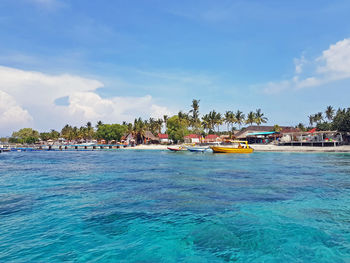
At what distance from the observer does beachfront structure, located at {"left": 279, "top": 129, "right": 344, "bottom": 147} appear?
5325 cm

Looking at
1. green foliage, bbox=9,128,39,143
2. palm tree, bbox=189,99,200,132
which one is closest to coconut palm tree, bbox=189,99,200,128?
palm tree, bbox=189,99,200,132

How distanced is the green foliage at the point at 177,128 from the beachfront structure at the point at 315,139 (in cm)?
3180

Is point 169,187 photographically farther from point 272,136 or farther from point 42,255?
point 272,136

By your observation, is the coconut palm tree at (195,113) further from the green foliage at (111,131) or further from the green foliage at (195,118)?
the green foliage at (111,131)

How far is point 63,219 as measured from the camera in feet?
27.9

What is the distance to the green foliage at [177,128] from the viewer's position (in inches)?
3150

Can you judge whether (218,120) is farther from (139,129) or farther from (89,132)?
(89,132)

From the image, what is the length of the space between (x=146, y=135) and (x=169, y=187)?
81568 millimetres

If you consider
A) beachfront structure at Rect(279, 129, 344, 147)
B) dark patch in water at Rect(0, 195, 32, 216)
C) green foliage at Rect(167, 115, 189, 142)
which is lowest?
dark patch in water at Rect(0, 195, 32, 216)

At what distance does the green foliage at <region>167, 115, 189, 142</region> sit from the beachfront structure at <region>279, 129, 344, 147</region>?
104 feet

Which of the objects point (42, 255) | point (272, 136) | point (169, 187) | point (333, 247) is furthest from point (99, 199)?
point (272, 136)

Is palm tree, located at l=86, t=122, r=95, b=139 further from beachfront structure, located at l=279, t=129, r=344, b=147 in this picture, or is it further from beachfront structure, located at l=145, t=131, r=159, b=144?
beachfront structure, located at l=279, t=129, r=344, b=147

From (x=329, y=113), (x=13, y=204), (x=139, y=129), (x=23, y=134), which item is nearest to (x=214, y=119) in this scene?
(x=139, y=129)

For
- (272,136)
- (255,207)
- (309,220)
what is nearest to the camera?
(309,220)
